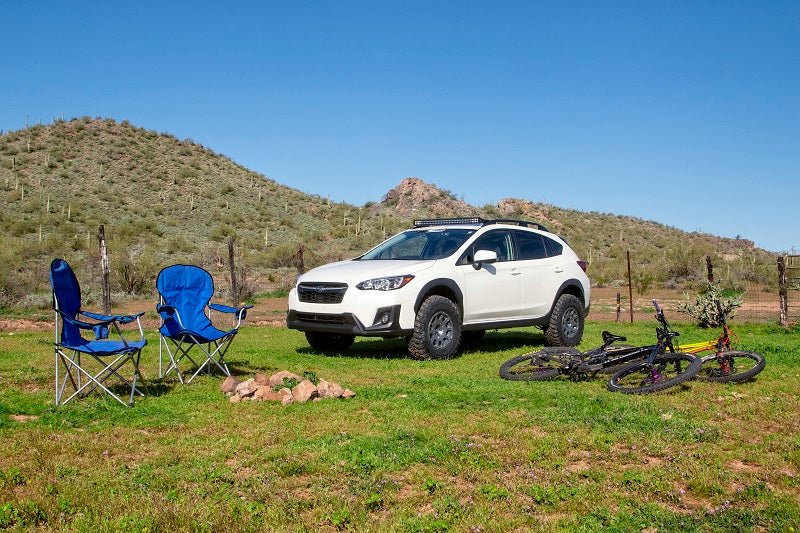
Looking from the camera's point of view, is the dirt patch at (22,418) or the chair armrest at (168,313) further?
the chair armrest at (168,313)

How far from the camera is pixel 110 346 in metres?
6.85

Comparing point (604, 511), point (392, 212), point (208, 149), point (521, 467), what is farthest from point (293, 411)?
Answer: point (208, 149)

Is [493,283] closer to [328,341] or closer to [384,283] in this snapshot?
[384,283]

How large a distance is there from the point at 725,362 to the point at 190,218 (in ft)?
128

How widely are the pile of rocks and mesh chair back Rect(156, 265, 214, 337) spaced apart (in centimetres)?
162

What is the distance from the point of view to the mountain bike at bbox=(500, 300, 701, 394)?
23.7 feet

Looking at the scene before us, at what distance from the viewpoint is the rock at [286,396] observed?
269 inches

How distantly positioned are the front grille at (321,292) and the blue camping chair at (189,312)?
4.40 feet

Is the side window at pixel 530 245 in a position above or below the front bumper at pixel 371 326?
above

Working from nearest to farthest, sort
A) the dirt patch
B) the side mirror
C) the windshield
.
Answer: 1. the dirt patch
2. the side mirror
3. the windshield

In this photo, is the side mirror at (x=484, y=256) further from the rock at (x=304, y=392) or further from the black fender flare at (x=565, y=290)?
the rock at (x=304, y=392)

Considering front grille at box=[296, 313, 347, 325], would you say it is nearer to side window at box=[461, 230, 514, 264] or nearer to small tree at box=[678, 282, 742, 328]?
side window at box=[461, 230, 514, 264]

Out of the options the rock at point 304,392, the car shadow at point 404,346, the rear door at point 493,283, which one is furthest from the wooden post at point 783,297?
the rock at point 304,392

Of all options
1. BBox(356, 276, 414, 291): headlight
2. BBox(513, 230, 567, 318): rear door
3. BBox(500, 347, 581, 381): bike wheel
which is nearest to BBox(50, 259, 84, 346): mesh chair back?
BBox(356, 276, 414, 291): headlight
